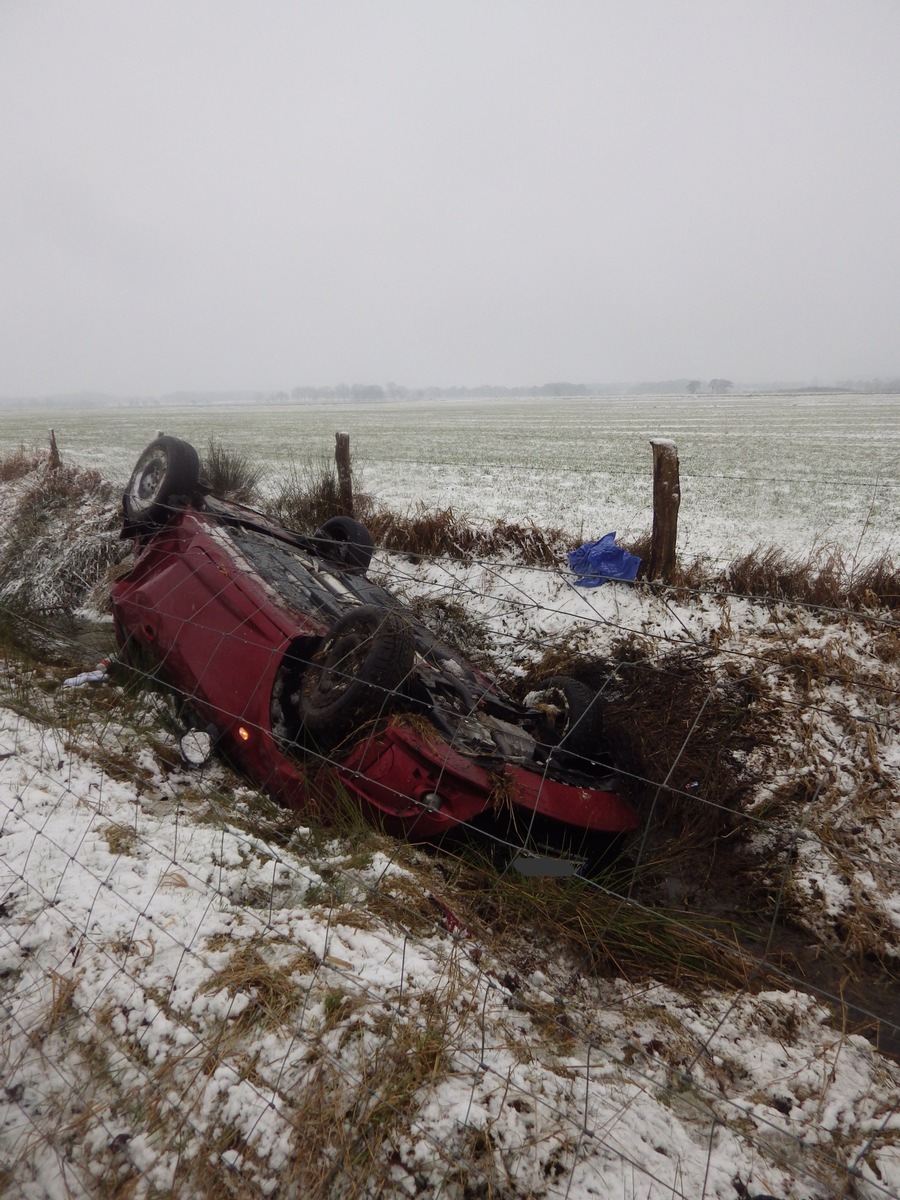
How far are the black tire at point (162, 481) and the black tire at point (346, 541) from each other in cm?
112

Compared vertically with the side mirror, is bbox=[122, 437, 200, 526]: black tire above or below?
above

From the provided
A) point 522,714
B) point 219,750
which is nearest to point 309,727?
point 219,750

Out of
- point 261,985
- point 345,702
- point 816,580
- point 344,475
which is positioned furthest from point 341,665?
point 344,475

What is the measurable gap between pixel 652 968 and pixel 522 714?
169 cm

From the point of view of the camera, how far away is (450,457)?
1877 centimetres

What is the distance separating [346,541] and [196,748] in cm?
256

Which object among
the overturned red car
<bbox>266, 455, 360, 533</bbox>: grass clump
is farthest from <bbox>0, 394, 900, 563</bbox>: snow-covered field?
the overturned red car

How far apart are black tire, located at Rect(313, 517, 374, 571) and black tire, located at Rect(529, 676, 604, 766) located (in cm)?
217

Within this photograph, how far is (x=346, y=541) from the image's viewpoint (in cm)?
575

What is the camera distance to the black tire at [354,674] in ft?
10.6

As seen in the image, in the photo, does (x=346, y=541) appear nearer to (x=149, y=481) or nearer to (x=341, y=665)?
(x=149, y=481)

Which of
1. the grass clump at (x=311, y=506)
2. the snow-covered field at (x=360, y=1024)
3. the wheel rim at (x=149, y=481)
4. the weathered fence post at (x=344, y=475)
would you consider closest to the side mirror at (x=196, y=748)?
the snow-covered field at (x=360, y=1024)

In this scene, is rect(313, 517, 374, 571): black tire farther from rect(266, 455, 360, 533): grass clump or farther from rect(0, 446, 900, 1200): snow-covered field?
rect(0, 446, 900, 1200): snow-covered field

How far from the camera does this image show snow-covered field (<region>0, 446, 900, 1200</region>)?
167 cm
